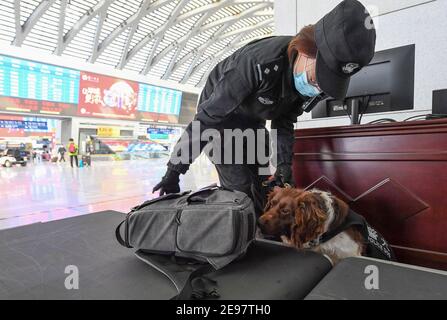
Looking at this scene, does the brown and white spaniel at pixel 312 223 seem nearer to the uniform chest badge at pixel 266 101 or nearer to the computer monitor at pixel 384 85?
the uniform chest badge at pixel 266 101

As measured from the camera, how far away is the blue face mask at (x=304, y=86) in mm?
1272

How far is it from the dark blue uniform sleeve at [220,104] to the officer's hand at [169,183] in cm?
3

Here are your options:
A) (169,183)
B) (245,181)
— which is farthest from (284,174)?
(169,183)

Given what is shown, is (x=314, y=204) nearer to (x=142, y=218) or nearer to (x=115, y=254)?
(x=142, y=218)

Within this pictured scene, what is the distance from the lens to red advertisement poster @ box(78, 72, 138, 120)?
13453 millimetres

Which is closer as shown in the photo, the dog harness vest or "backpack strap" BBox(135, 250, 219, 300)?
"backpack strap" BBox(135, 250, 219, 300)

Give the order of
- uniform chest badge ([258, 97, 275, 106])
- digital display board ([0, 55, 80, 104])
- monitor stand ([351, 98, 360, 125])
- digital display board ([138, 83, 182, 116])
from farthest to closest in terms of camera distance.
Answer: digital display board ([138, 83, 182, 116]) < digital display board ([0, 55, 80, 104]) < monitor stand ([351, 98, 360, 125]) < uniform chest badge ([258, 97, 275, 106])

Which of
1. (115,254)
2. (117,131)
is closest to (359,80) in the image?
(115,254)

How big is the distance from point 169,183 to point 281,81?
0.74 metres

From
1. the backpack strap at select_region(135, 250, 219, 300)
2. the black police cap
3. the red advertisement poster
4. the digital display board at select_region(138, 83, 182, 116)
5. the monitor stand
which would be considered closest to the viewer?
the backpack strap at select_region(135, 250, 219, 300)

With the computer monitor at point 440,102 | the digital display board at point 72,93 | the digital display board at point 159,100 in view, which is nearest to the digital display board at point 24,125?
the digital display board at point 72,93

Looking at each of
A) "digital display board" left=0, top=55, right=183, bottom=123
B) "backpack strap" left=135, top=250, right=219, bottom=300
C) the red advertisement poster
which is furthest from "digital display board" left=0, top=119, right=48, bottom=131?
"backpack strap" left=135, top=250, right=219, bottom=300

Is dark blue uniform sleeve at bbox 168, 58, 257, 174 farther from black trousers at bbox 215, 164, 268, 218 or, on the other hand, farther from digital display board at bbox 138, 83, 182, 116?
digital display board at bbox 138, 83, 182, 116
